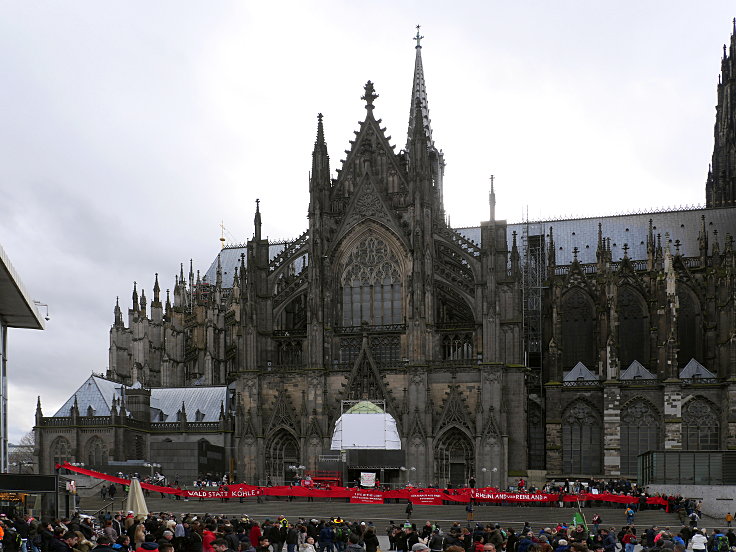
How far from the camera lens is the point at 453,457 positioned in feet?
215

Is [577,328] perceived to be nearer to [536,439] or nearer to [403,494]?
[536,439]

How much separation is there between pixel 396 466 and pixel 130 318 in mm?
29684

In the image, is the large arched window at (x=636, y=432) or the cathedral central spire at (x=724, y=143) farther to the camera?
the cathedral central spire at (x=724, y=143)

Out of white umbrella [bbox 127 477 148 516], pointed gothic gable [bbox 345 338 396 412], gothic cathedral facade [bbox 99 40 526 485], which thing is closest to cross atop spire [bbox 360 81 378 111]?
gothic cathedral facade [bbox 99 40 526 485]

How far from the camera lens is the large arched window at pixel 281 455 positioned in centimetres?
6769

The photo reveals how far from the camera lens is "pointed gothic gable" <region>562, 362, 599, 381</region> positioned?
71.4 meters

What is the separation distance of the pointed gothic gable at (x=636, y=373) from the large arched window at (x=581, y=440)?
10.5 feet

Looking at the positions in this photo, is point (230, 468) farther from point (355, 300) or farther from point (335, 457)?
A: point (355, 300)

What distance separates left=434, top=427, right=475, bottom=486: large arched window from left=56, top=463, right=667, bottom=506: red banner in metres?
11.3

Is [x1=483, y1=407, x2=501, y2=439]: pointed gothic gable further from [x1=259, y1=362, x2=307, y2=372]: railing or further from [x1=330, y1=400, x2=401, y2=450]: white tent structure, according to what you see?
[x1=259, y1=362, x2=307, y2=372]: railing

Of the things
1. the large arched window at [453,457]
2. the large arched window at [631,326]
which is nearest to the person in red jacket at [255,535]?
the large arched window at [453,457]

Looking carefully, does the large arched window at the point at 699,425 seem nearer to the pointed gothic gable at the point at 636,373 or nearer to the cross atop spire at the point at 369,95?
the pointed gothic gable at the point at 636,373

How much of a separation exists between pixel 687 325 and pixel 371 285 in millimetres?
21614

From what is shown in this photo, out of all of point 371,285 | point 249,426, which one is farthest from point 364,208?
point 249,426
